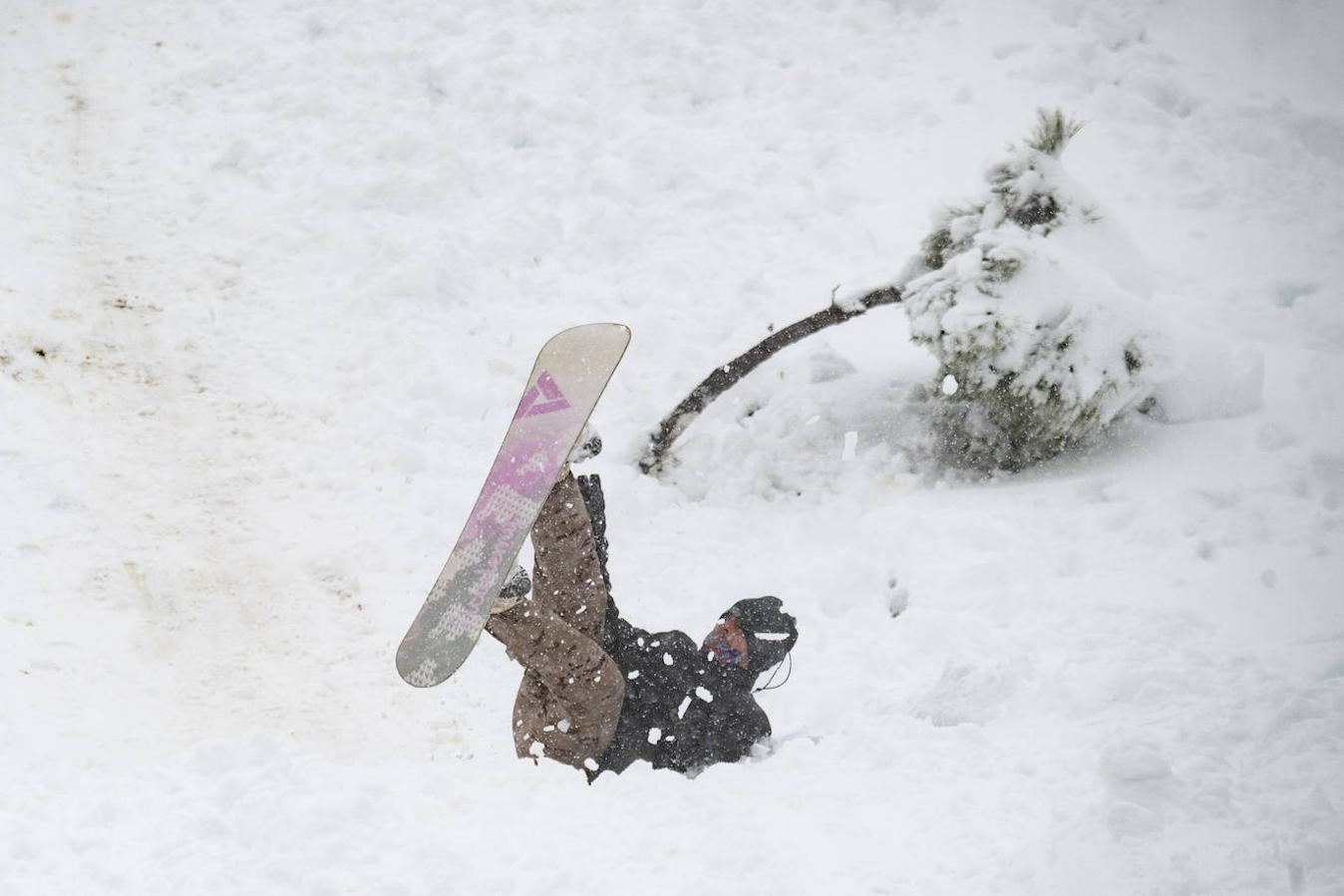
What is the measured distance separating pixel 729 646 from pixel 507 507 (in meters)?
1.03

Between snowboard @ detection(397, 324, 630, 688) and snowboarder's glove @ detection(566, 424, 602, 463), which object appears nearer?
snowboard @ detection(397, 324, 630, 688)

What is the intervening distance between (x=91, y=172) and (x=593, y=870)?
6851 mm

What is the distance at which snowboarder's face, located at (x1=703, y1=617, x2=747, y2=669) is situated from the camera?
13.8 ft

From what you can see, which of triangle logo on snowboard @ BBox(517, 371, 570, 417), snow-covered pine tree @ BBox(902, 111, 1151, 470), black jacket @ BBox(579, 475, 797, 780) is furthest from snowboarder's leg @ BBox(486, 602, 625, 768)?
snow-covered pine tree @ BBox(902, 111, 1151, 470)

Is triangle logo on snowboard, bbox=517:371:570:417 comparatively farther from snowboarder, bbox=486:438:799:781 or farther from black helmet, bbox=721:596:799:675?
black helmet, bbox=721:596:799:675

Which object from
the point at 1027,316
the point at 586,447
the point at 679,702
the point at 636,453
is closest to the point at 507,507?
the point at 586,447

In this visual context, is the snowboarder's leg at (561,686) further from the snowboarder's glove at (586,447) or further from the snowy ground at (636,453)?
the snowboarder's glove at (586,447)

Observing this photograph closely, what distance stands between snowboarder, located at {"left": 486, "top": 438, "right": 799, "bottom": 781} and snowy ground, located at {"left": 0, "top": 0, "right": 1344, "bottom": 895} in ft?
0.51

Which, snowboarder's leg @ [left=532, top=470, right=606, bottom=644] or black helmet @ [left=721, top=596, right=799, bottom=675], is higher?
snowboarder's leg @ [left=532, top=470, right=606, bottom=644]

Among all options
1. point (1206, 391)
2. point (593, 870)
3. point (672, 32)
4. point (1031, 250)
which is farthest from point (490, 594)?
point (672, 32)

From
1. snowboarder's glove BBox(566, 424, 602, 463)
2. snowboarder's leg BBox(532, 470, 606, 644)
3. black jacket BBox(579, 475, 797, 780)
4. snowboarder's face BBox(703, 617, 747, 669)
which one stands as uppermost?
snowboarder's glove BBox(566, 424, 602, 463)

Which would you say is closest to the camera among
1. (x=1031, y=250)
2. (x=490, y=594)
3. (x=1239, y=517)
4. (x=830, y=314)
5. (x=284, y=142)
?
(x=490, y=594)

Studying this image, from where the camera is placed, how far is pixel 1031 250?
531cm

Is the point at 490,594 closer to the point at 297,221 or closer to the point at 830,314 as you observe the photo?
the point at 830,314
